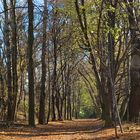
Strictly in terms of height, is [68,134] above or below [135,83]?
below

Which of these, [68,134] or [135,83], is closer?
[68,134]

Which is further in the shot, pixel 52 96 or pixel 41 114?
pixel 52 96

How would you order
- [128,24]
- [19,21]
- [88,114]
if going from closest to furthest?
1. [128,24]
2. [19,21]
3. [88,114]

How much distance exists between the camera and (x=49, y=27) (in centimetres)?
4009

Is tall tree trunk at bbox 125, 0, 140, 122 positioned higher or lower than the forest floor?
higher

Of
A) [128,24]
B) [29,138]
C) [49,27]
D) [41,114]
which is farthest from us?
[49,27]

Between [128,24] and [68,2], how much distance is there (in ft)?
9.47

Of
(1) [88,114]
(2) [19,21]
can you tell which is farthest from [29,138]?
(1) [88,114]

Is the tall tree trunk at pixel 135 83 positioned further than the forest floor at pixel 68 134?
Yes

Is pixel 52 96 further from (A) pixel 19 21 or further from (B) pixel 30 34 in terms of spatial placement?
(B) pixel 30 34

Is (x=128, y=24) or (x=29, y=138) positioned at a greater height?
(x=128, y=24)

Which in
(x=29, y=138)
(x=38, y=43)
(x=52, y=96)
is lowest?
(x=29, y=138)

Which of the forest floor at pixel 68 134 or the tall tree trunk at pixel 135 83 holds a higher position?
the tall tree trunk at pixel 135 83

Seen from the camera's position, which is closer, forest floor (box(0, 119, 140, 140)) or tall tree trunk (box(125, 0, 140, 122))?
forest floor (box(0, 119, 140, 140))
